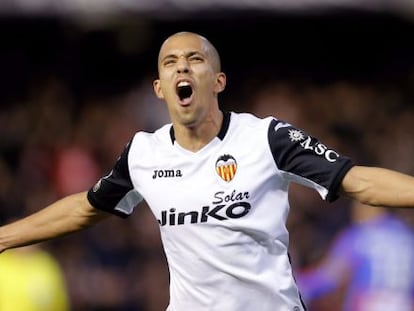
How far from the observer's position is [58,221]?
23.4ft

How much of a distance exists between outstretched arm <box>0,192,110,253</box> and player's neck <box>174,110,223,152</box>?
0.67 m

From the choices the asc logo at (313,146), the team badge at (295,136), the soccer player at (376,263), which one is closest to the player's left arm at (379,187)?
the asc logo at (313,146)

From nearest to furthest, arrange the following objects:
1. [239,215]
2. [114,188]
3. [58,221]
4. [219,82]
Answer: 1. [239,215]
2. [219,82]
3. [114,188]
4. [58,221]

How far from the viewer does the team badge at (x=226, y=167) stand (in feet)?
A: 21.5

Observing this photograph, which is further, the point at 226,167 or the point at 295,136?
the point at 226,167

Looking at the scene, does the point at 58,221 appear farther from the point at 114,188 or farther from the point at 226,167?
the point at 226,167

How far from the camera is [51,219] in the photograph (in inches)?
282

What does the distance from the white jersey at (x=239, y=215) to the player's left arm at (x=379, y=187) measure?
114 millimetres

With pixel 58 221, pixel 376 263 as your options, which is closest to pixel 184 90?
pixel 58 221

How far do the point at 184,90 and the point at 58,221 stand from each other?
1.01 metres

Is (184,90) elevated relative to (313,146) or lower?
elevated

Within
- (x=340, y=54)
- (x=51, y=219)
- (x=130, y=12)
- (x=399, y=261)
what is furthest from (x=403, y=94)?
(x=51, y=219)

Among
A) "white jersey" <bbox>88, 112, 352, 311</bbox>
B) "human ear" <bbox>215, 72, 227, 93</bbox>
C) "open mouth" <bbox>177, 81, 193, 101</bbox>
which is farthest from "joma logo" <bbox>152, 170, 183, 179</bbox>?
"human ear" <bbox>215, 72, 227, 93</bbox>

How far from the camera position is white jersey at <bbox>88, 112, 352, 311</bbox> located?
6.46 meters
